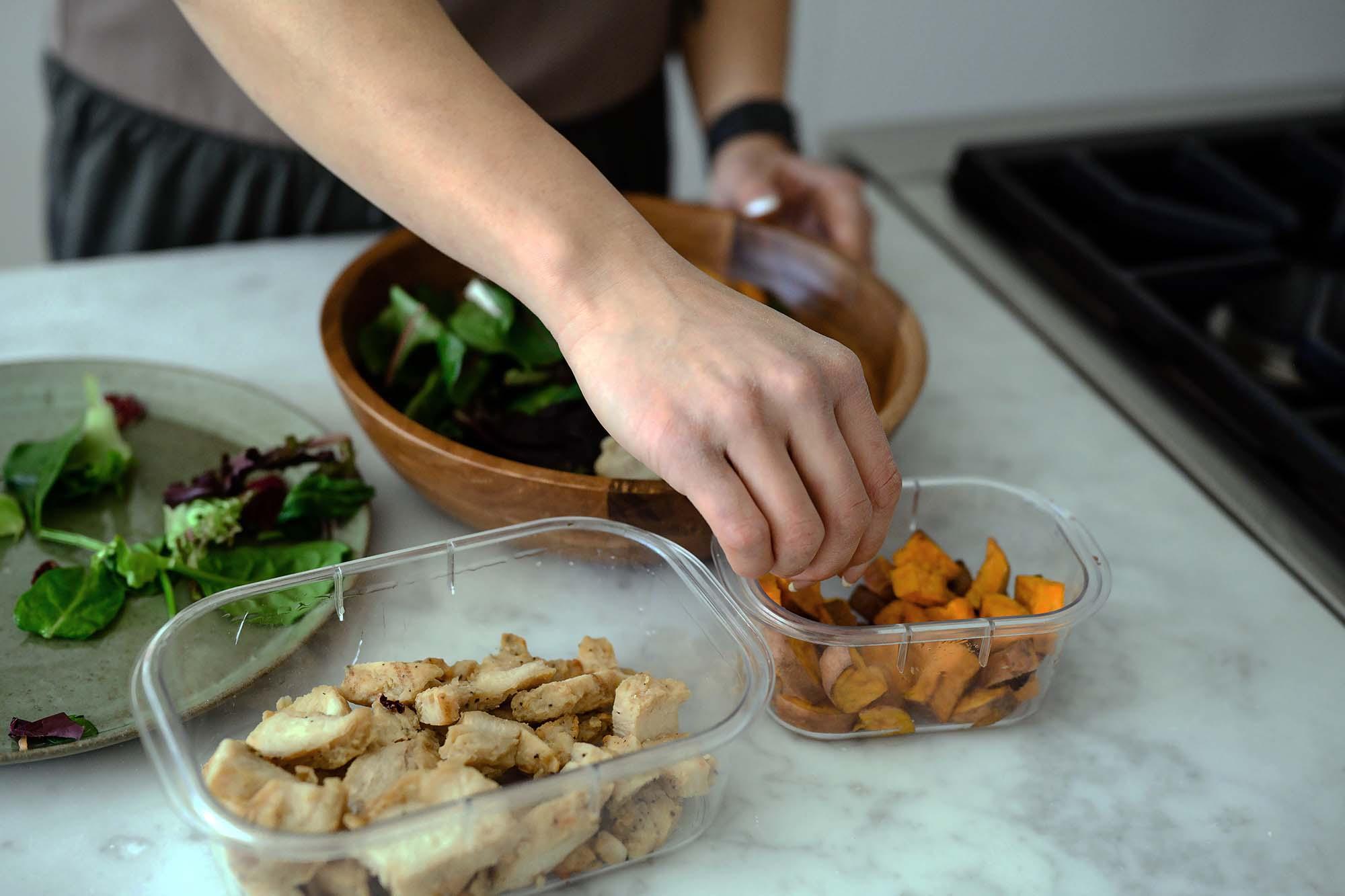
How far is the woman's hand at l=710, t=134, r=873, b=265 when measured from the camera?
46.1 inches

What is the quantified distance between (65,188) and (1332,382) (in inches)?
52.0

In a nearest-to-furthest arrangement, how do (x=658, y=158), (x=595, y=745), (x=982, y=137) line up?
1. (x=595, y=745)
2. (x=658, y=158)
3. (x=982, y=137)

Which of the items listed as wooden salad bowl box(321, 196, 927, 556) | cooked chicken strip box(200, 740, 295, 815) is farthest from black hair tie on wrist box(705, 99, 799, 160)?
cooked chicken strip box(200, 740, 295, 815)

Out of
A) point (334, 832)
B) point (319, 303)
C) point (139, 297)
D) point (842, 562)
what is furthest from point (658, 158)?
point (334, 832)

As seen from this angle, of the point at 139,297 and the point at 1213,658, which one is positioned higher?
the point at 139,297

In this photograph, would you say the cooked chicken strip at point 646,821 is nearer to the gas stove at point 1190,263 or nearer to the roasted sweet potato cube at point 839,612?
the roasted sweet potato cube at point 839,612

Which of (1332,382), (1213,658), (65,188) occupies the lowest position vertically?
(1213,658)

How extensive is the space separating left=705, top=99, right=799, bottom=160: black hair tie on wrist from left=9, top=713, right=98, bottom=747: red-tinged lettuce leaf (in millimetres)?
899

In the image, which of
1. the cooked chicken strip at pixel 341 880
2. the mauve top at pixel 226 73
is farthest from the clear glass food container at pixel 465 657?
the mauve top at pixel 226 73

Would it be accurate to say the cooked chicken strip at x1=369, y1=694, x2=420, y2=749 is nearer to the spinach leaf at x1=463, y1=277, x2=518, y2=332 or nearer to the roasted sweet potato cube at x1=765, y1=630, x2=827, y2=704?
the roasted sweet potato cube at x1=765, y1=630, x2=827, y2=704

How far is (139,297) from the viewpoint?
117 centimetres

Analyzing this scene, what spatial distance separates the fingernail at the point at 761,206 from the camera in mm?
1189

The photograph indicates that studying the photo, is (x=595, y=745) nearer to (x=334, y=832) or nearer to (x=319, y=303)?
(x=334, y=832)

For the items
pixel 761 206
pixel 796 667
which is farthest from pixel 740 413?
pixel 761 206
